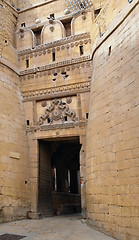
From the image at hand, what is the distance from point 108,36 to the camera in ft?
27.1

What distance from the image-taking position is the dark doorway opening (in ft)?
33.2

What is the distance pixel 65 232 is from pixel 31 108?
5520 mm

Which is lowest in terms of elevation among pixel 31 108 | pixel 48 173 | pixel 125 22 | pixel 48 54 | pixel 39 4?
pixel 48 173

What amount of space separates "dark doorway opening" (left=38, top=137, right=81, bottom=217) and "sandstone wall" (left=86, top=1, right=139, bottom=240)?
257 cm

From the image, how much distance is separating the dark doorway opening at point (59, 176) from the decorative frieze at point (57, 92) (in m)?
1.99

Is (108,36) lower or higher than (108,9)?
lower

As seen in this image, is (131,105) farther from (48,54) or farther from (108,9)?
(48,54)

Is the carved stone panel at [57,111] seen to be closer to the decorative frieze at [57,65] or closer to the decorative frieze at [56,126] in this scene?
the decorative frieze at [56,126]

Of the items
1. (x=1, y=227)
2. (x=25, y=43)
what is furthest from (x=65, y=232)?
(x=25, y=43)

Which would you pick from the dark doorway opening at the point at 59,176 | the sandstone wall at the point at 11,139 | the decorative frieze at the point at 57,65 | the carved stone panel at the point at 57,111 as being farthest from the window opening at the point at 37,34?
the dark doorway opening at the point at 59,176

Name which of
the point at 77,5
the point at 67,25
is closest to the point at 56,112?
the point at 67,25

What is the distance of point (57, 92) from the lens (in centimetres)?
1027

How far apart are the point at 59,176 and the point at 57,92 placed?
6512mm

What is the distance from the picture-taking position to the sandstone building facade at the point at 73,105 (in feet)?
20.7
